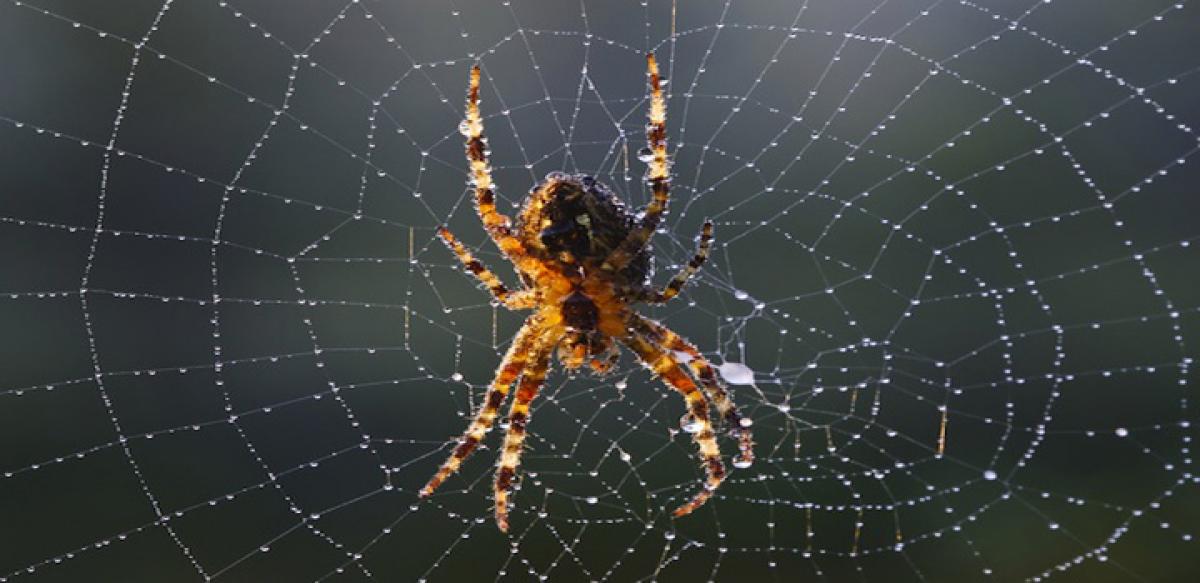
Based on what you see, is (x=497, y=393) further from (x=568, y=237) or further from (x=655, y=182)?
(x=655, y=182)

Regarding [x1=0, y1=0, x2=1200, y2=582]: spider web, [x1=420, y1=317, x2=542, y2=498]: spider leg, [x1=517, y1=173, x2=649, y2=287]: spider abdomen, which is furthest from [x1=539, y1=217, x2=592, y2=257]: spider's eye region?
[x1=0, y1=0, x2=1200, y2=582]: spider web

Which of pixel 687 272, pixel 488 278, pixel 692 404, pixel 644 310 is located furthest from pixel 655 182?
pixel 644 310

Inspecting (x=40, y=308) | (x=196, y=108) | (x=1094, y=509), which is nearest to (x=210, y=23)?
(x=196, y=108)

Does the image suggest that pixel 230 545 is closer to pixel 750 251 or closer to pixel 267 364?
pixel 267 364

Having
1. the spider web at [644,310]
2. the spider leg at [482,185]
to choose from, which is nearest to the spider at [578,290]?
the spider leg at [482,185]

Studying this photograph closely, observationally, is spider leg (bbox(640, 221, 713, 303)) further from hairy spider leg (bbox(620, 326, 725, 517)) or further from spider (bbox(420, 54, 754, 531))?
hairy spider leg (bbox(620, 326, 725, 517))
